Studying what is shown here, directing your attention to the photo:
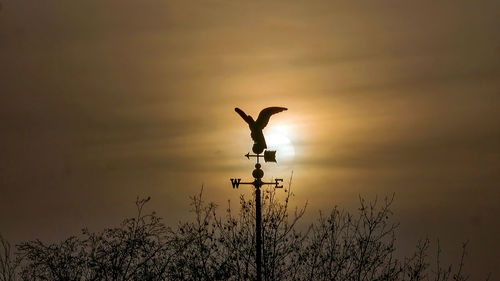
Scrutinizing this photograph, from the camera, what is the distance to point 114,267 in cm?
1839

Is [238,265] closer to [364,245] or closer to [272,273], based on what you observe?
[272,273]

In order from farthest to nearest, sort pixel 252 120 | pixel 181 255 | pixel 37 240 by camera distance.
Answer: pixel 181 255, pixel 37 240, pixel 252 120

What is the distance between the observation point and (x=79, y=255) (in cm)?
1848

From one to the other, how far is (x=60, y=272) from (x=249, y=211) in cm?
420

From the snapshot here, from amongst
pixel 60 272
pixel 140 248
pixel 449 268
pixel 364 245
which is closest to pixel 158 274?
pixel 140 248

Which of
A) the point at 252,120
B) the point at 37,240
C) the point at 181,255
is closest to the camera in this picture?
the point at 252,120

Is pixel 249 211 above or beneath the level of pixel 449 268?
above

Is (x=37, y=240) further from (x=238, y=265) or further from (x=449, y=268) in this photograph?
(x=449, y=268)

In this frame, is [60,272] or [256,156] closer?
[256,156]

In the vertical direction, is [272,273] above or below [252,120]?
below

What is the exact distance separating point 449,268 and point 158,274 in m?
6.24

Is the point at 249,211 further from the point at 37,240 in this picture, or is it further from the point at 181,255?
the point at 37,240

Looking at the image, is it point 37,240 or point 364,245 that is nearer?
point 37,240

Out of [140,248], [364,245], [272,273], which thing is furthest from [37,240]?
[364,245]
